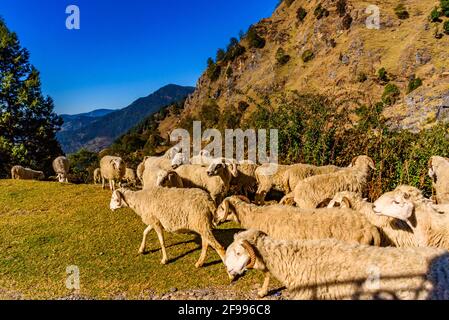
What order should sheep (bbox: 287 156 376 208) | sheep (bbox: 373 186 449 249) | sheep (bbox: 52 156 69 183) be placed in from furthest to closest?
sheep (bbox: 52 156 69 183) → sheep (bbox: 287 156 376 208) → sheep (bbox: 373 186 449 249)

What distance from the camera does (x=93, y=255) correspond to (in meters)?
9.24

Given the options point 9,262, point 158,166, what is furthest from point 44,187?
point 9,262

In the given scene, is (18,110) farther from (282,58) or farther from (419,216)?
(282,58)

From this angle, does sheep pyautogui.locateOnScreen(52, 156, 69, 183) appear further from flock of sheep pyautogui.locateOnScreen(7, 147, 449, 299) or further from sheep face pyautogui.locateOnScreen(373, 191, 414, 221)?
sheep face pyautogui.locateOnScreen(373, 191, 414, 221)

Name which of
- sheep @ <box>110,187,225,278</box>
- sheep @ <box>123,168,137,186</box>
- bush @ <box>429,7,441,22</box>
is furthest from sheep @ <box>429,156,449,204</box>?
bush @ <box>429,7,441,22</box>

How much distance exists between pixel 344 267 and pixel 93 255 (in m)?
6.87

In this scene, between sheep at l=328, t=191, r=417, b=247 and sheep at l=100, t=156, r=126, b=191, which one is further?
sheep at l=100, t=156, r=126, b=191

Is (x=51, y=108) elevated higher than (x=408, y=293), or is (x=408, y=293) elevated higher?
(x=51, y=108)

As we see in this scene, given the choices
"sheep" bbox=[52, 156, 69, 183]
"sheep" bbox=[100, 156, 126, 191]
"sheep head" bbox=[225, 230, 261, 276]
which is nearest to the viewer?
"sheep head" bbox=[225, 230, 261, 276]

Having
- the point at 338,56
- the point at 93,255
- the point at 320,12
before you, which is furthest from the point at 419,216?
the point at 320,12

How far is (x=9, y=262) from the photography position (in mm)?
9055

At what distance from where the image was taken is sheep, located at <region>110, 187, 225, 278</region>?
8.05 meters
